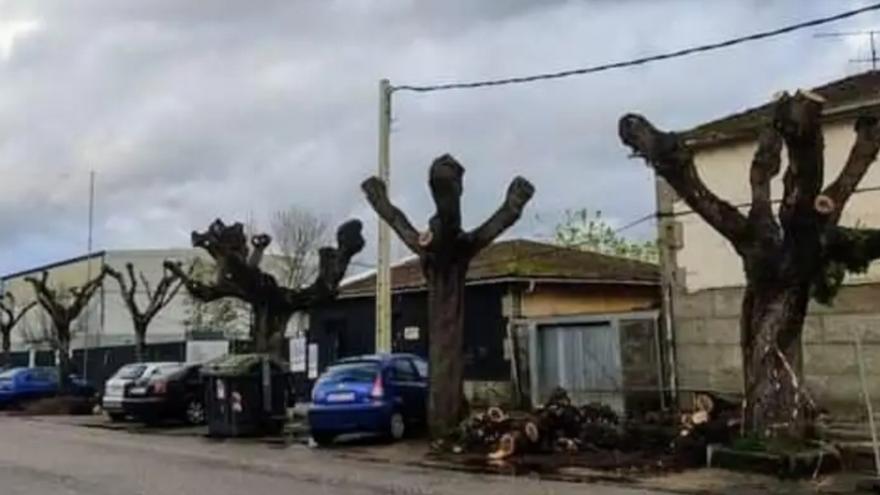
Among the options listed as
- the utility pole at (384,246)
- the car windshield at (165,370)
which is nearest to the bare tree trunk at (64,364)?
the car windshield at (165,370)

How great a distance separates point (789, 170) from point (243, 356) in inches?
537

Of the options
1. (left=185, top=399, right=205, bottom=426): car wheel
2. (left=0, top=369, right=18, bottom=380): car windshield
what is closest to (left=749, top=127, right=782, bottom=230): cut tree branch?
(left=185, top=399, right=205, bottom=426): car wheel

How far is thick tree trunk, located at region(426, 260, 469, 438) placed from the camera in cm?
2091

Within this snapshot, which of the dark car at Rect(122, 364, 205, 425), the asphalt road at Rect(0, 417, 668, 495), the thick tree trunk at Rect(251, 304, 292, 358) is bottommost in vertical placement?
the asphalt road at Rect(0, 417, 668, 495)

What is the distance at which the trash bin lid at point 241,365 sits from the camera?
25.0 m

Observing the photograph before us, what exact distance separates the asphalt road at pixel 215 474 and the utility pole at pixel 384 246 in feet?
9.97

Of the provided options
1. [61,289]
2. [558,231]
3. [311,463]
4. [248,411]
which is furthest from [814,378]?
[61,289]

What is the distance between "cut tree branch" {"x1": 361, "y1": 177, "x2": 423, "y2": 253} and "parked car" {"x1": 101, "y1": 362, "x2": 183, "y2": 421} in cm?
995

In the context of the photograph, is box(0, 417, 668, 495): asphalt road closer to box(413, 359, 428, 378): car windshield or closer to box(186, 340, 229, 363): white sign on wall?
box(413, 359, 428, 378): car windshield

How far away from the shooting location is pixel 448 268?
21.1 m

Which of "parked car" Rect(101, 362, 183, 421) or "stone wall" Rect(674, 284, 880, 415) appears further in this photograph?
"parked car" Rect(101, 362, 183, 421)

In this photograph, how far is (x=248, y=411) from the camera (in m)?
25.0

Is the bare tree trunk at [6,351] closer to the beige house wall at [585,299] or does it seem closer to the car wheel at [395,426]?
the beige house wall at [585,299]

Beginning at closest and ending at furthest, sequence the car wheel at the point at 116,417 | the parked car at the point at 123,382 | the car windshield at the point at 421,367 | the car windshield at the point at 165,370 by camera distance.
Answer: the car windshield at the point at 421,367 → the car windshield at the point at 165,370 → the parked car at the point at 123,382 → the car wheel at the point at 116,417
